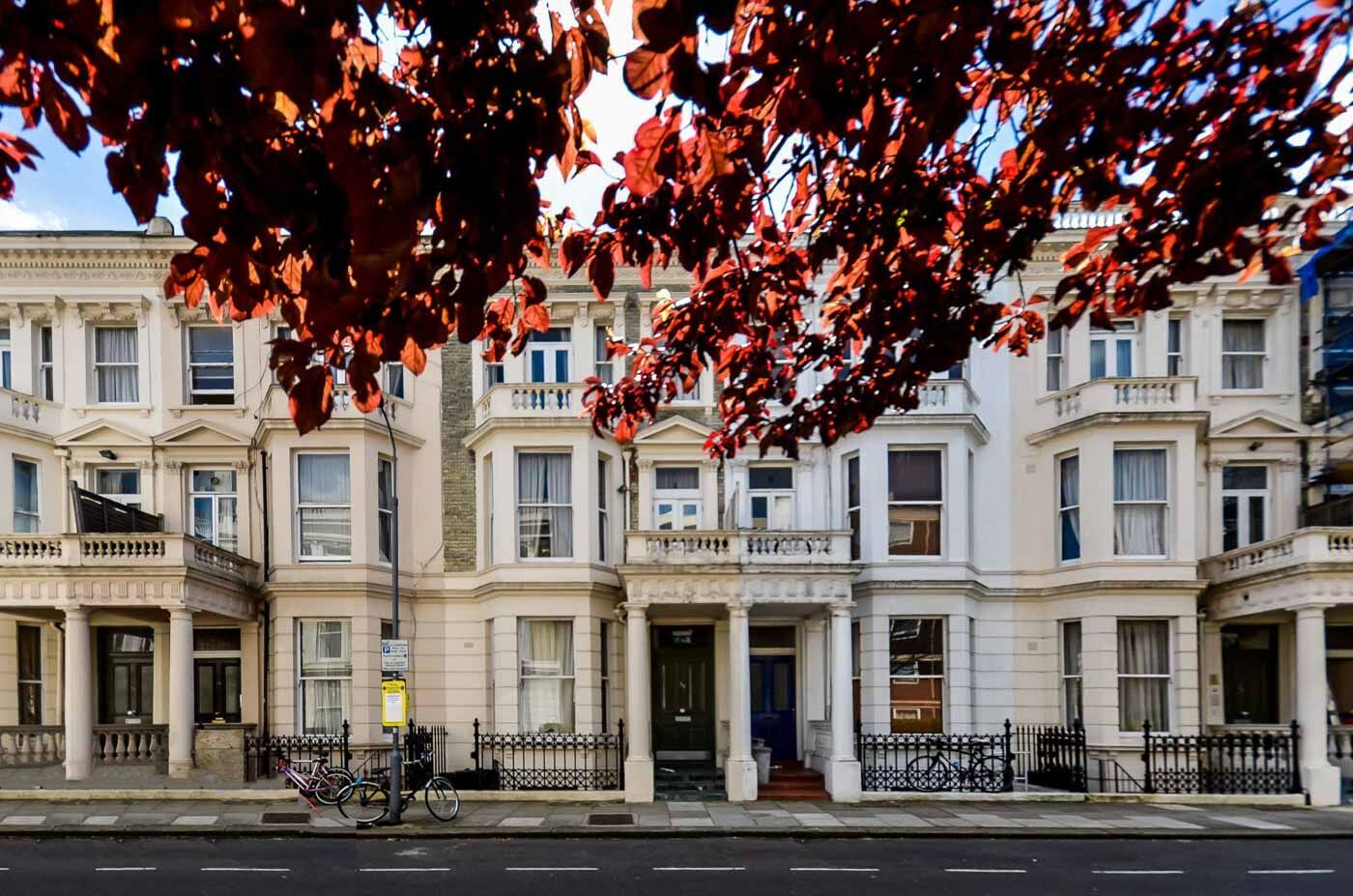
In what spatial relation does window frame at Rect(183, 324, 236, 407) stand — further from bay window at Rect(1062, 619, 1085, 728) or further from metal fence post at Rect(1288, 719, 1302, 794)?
metal fence post at Rect(1288, 719, 1302, 794)

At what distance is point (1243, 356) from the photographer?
20.3 metres

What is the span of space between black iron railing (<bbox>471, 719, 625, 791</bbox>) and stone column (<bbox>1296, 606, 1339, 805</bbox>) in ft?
40.9

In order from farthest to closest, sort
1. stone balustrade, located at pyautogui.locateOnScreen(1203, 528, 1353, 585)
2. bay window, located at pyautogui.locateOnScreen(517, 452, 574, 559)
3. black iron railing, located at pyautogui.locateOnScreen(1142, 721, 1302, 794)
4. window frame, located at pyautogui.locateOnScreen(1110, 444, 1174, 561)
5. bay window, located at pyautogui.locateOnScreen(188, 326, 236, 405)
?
bay window, located at pyautogui.locateOnScreen(188, 326, 236, 405)
bay window, located at pyautogui.locateOnScreen(517, 452, 574, 559)
window frame, located at pyautogui.locateOnScreen(1110, 444, 1174, 561)
black iron railing, located at pyautogui.locateOnScreen(1142, 721, 1302, 794)
stone balustrade, located at pyautogui.locateOnScreen(1203, 528, 1353, 585)

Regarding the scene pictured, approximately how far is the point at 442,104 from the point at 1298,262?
22.3 meters

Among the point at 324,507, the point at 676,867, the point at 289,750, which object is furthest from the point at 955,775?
the point at 324,507

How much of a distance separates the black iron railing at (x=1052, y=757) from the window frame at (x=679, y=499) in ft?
25.4

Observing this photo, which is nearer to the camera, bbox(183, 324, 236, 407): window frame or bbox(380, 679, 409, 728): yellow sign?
bbox(380, 679, 409, 728): yellow sign

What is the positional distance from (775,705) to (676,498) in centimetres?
489

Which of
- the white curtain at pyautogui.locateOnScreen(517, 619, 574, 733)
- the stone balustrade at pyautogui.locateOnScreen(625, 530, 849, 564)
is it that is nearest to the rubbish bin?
the white curtain at pyautogui.locateOnScreen(517, 619, 574, 733)

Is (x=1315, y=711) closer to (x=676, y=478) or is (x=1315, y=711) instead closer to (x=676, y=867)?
(x=676, y=867)

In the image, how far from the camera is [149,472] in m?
20.0

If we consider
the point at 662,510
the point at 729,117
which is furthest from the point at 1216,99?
the point at 662,510

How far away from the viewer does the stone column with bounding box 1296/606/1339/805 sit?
17.2m

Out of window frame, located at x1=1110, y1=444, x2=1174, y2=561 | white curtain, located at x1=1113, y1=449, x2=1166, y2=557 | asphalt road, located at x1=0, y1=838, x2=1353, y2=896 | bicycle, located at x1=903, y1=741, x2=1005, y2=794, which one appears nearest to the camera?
asphalt road, located at x1=0, y1=838, x2=1353, y2=896
